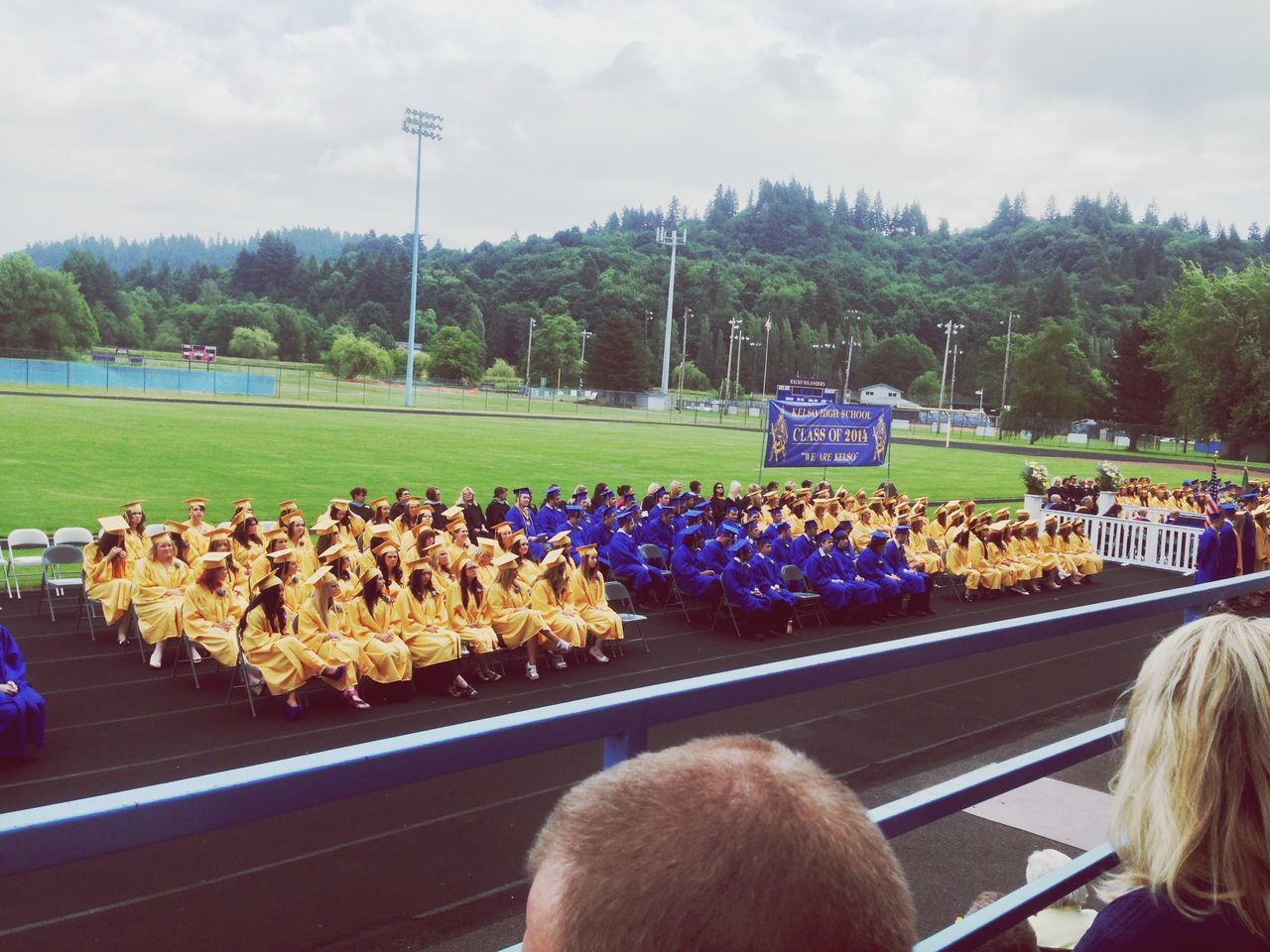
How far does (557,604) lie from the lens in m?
11.5

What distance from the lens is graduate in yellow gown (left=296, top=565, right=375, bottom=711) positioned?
929 centimetres

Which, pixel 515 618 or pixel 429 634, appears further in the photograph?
pixel 515 618

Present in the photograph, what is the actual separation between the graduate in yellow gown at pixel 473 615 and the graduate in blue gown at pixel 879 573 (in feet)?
20.9

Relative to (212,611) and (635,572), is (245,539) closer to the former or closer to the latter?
(212,611)

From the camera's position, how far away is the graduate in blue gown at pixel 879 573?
14945 millimetres

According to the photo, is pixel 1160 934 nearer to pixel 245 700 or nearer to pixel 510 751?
pixel 510 751

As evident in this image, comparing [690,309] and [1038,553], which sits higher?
[690,309]

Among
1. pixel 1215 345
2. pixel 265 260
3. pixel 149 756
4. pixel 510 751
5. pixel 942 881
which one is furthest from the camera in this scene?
pixel 265 260

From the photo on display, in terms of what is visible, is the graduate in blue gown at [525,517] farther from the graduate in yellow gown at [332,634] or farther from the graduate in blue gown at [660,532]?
the graduate in yellow gown at [332,634]

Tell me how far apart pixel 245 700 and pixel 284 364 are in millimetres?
84843

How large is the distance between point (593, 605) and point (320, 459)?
21.9 metres

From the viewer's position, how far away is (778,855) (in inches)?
33.4

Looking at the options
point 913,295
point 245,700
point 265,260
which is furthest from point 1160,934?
point 913,295

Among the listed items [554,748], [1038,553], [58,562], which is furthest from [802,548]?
[554,748]
